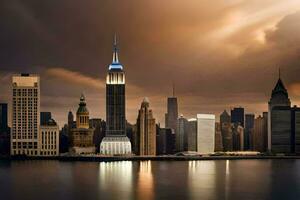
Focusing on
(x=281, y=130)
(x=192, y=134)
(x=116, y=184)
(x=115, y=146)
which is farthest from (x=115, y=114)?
(x=116, y=184)

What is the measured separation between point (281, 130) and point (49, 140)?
10.4 m

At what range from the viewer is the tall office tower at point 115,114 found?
1098 inches

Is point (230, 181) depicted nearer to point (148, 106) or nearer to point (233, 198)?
point (233, 198)

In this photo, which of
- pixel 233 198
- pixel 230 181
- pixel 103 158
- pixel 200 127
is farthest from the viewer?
pixel 200 127

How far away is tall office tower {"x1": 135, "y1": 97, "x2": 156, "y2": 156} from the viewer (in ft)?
91.6

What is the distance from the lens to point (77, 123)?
2877 centimetres

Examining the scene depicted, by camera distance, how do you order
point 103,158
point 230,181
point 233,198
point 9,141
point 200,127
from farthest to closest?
point 200,127 < point 9,141 < point 103,158 < point 230,181 < point 233,198

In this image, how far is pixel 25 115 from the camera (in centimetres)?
2755

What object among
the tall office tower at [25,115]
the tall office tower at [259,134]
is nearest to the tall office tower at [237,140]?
the tall office tower at [259,134]

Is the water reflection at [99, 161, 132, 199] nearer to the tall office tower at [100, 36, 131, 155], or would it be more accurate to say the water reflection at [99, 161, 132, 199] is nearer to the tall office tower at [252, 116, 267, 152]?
the tall office tower at [100, 36, 131, 155]

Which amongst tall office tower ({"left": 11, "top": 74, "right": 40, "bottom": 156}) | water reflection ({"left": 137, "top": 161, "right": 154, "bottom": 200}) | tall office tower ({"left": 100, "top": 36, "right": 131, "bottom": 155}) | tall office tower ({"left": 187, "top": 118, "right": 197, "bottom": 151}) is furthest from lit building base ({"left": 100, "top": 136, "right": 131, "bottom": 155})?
water reflection ({"left": 137, "top": 161, "right": 154, "bottom": 200})

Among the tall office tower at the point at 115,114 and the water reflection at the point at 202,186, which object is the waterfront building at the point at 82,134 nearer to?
the tall office tower at the point at 115,114

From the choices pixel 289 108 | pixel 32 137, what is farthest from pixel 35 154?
pixel 289 108

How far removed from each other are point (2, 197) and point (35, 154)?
15.4 meters
